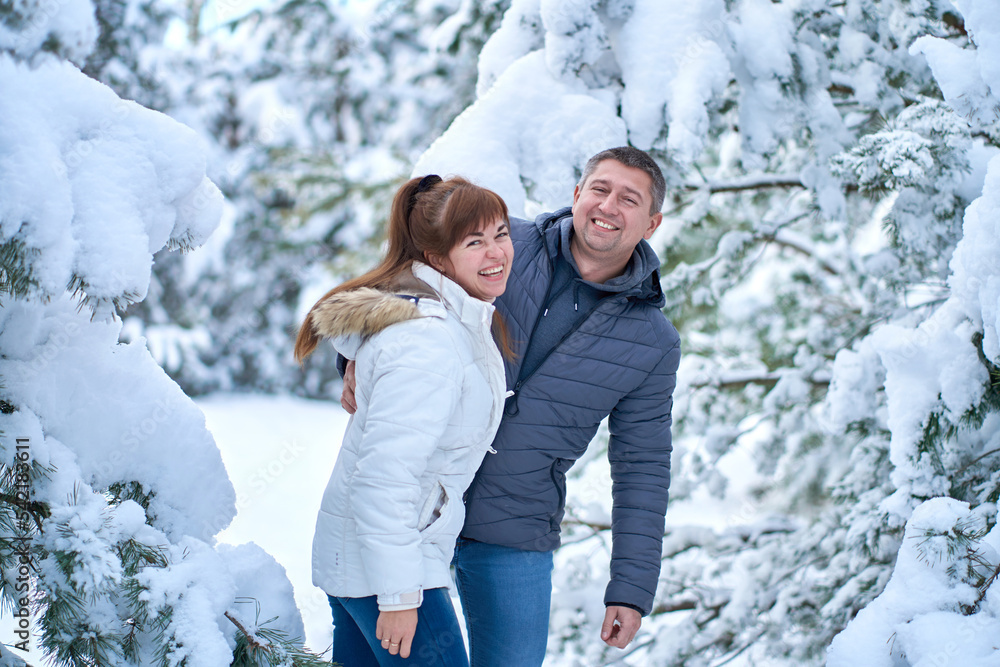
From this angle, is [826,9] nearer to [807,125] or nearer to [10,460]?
[807,125]

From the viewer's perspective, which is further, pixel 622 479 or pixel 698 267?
pixel 698 267

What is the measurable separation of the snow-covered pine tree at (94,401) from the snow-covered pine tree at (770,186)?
1.43 m

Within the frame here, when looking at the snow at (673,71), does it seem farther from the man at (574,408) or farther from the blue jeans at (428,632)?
the blue jeans at (428,632)

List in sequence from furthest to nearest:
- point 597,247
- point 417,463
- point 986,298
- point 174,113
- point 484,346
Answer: point 174,113, point 597,247, point 986,298, point 484,346, point 417,463

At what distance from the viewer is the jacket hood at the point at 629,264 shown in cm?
228

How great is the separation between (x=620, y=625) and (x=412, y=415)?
1.11 m

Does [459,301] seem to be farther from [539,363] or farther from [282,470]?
[282,470]

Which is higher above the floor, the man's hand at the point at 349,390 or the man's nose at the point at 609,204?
the man's nose at the point at 609,204

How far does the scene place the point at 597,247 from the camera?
2299mm

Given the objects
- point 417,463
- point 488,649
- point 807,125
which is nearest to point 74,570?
point 417,463

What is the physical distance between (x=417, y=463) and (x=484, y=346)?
13.9 inches

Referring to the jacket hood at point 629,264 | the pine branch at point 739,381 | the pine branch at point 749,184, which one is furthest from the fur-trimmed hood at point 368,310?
the pine branch at point 739,381

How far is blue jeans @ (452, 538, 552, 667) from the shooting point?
212 centimetres

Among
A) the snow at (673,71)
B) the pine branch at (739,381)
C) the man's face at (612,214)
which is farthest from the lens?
the pine branch at (739,381)
